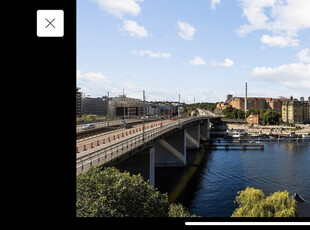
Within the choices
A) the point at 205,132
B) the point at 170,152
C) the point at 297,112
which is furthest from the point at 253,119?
the point at 170,152

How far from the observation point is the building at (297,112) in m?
137

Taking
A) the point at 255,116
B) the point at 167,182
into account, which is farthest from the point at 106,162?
the point at 255,116

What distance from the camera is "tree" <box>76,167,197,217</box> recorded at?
10.4 metres

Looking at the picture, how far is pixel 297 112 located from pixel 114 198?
147m

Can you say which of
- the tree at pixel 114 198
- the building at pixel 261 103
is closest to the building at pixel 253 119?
the building at pixel 261 103

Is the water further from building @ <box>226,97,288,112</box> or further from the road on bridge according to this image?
building @ <box>226,97,288,112</box>

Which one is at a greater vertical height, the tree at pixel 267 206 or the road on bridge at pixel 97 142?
the road on bridge at pixel 97 142

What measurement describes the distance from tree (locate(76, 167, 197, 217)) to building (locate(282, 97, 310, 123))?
5565 inches
